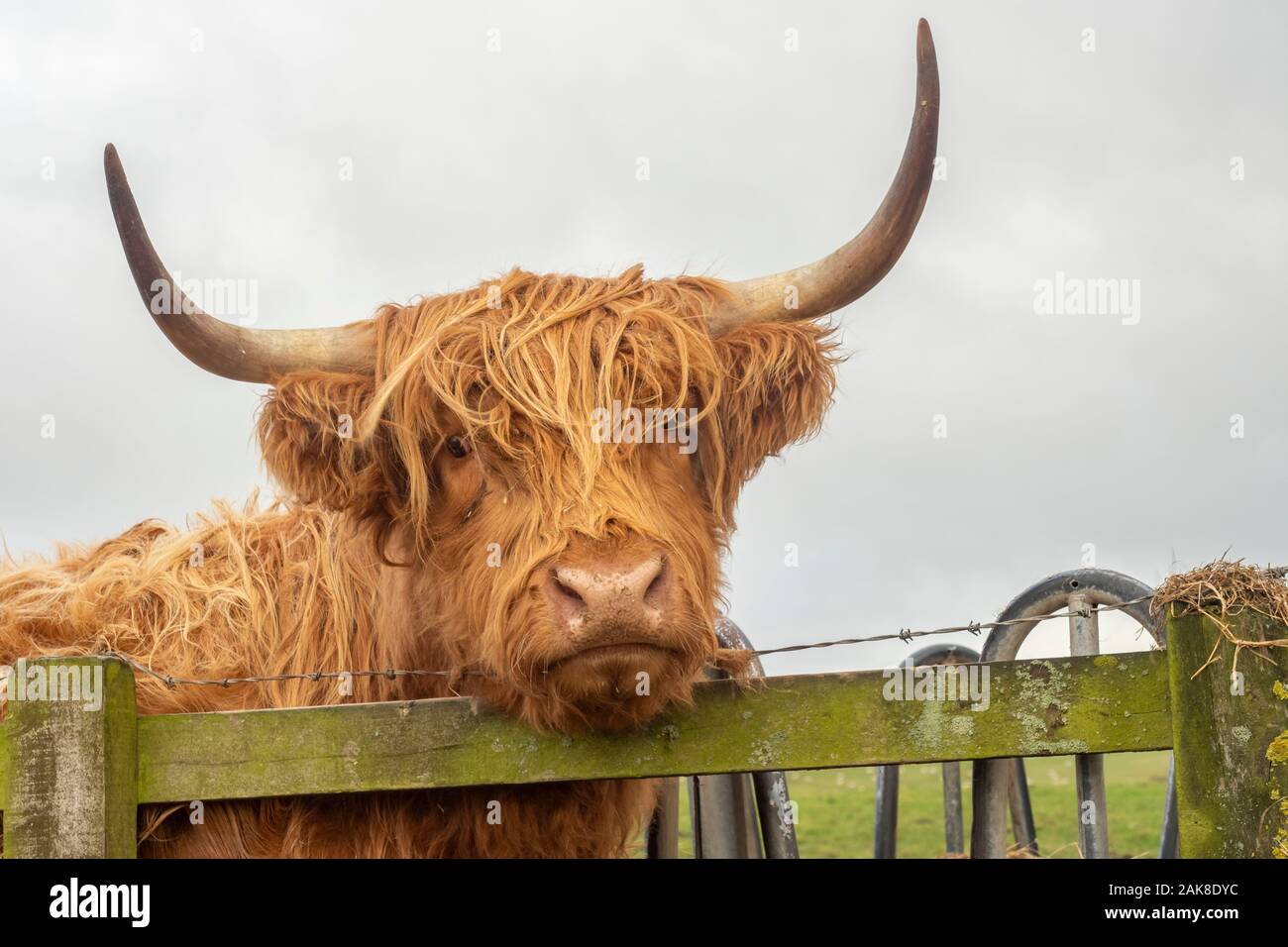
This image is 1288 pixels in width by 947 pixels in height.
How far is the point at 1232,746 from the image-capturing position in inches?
112

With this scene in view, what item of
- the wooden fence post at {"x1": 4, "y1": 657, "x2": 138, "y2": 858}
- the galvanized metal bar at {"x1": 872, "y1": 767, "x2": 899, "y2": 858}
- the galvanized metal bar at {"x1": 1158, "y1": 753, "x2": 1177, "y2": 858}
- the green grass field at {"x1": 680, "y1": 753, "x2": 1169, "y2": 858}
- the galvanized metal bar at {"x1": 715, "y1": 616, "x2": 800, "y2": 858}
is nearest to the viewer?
the wooden fence post at {"x1": 4, "y1": 657, "x2": 138, "y2": 858}

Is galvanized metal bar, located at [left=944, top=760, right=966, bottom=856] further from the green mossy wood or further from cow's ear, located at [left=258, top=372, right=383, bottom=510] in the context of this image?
cow's ear, located at [left=258, top=372, right=383, bottom=510]

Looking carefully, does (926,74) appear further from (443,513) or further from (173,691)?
(173,691)

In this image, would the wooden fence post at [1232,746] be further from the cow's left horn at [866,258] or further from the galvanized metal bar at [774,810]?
the galvanized metal bar at [774,810]

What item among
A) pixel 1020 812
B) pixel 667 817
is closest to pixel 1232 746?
pixel 667 817

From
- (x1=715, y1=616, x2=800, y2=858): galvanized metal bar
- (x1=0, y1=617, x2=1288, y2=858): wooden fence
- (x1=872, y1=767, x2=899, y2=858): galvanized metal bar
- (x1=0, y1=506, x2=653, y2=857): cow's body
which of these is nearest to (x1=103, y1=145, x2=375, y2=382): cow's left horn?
(x1=0, y1=506, x2=653, y2=857): cow's body

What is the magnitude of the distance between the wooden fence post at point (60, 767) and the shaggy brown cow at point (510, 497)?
0.78m

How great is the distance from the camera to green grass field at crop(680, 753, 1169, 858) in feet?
50.6

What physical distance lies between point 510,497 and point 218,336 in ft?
3.15

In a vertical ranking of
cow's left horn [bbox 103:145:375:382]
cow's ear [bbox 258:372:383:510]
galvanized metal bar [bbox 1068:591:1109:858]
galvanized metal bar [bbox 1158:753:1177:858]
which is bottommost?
galvanized metal bar [bbox 1158:753:1177:858]

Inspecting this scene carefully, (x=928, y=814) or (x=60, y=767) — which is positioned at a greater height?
(x=60, y=767)

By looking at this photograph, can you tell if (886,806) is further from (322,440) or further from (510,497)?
(322,440)

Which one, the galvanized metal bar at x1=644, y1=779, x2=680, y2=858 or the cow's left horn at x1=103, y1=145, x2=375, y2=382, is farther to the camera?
the galvanized metal bar at x1=644, y1=779, x2=680, y2=858
